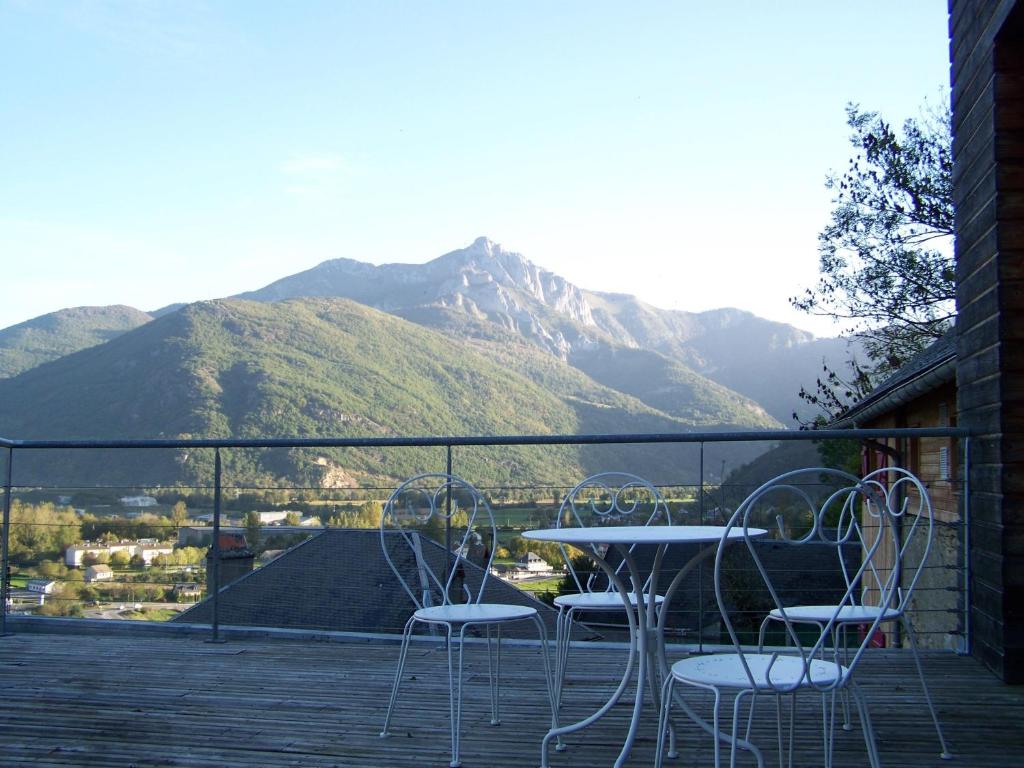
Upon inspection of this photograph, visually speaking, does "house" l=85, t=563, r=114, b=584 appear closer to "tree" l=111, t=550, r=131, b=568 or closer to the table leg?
"tree" l=111, t=550, r=131, b=568

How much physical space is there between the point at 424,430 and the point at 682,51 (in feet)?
112

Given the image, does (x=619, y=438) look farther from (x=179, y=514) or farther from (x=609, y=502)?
(x=179, y=514)

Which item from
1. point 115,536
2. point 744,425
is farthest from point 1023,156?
point 744,425

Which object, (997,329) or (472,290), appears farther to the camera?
(472,290)

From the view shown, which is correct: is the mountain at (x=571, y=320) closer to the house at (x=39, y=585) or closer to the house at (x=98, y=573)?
the house at (x=98, y=573)

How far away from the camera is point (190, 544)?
5.75 meters

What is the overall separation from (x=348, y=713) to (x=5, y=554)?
8.72 ft

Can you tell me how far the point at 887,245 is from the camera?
1677 cm

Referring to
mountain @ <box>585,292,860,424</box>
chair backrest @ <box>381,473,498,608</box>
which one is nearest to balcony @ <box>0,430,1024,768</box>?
chair backrest @ <box>381,473,498,608</box>

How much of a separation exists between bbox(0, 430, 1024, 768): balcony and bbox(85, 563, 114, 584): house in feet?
0.51

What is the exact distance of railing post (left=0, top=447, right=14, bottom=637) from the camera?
509cm

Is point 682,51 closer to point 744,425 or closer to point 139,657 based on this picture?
point 139,657

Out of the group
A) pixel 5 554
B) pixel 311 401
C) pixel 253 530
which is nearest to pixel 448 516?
pixel 253 530

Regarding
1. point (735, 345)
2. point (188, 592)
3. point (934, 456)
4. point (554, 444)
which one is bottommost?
point (188, 592)
